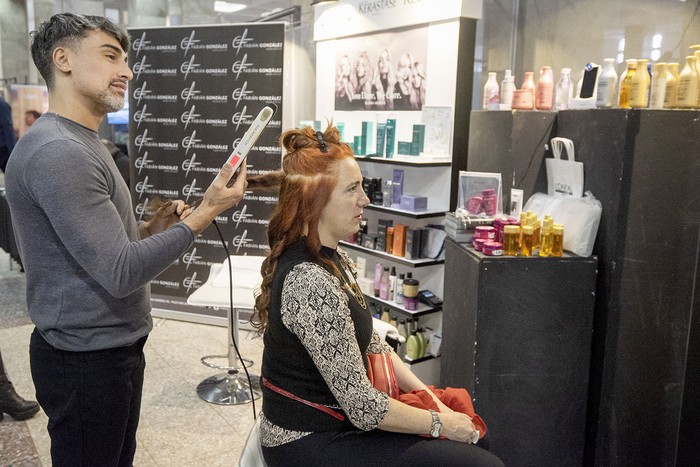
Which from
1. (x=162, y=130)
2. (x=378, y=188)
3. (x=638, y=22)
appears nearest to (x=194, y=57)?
(x=162, y=130)

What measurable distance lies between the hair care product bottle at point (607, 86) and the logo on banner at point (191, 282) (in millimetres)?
3368

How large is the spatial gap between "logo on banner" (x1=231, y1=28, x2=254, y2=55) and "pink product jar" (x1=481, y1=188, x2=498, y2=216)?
2452mm

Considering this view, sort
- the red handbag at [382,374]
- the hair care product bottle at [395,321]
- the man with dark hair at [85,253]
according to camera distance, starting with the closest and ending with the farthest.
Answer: the man with dark hair at [85,253]
the red handbag at [382,374]
the hair care product bottle at [395,321]

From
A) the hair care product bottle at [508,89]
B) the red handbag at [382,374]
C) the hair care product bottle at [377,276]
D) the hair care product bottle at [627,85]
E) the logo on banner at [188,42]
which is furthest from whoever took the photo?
the logo on banner at [188,42]

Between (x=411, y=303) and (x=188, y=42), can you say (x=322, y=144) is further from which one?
(x=188, y=42)

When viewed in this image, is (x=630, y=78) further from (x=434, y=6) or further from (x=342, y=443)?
(x=342, y=443)

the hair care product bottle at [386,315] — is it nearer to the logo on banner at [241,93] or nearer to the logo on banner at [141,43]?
the logo on banner at [241,93]

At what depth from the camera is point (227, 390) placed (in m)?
3.44

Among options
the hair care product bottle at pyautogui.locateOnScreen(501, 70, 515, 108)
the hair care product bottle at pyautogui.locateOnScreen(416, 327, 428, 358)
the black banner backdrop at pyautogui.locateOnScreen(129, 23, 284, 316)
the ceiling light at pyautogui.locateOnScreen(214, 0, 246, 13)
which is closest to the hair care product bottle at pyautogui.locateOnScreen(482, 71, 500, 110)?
the hair care product bottle at pyautogui.locateOnScreen(501, 70, 515, 108)

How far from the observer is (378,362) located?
66.7 inches

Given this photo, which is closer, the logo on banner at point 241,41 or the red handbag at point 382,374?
the red handbag at point 382,374

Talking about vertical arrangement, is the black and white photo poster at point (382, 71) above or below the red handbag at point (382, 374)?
above

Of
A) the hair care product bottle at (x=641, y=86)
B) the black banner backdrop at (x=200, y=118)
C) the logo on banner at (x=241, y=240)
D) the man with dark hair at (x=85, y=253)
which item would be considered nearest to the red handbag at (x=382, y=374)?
the man with dark hair at (x=85, y=253)

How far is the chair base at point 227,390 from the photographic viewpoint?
338cm
